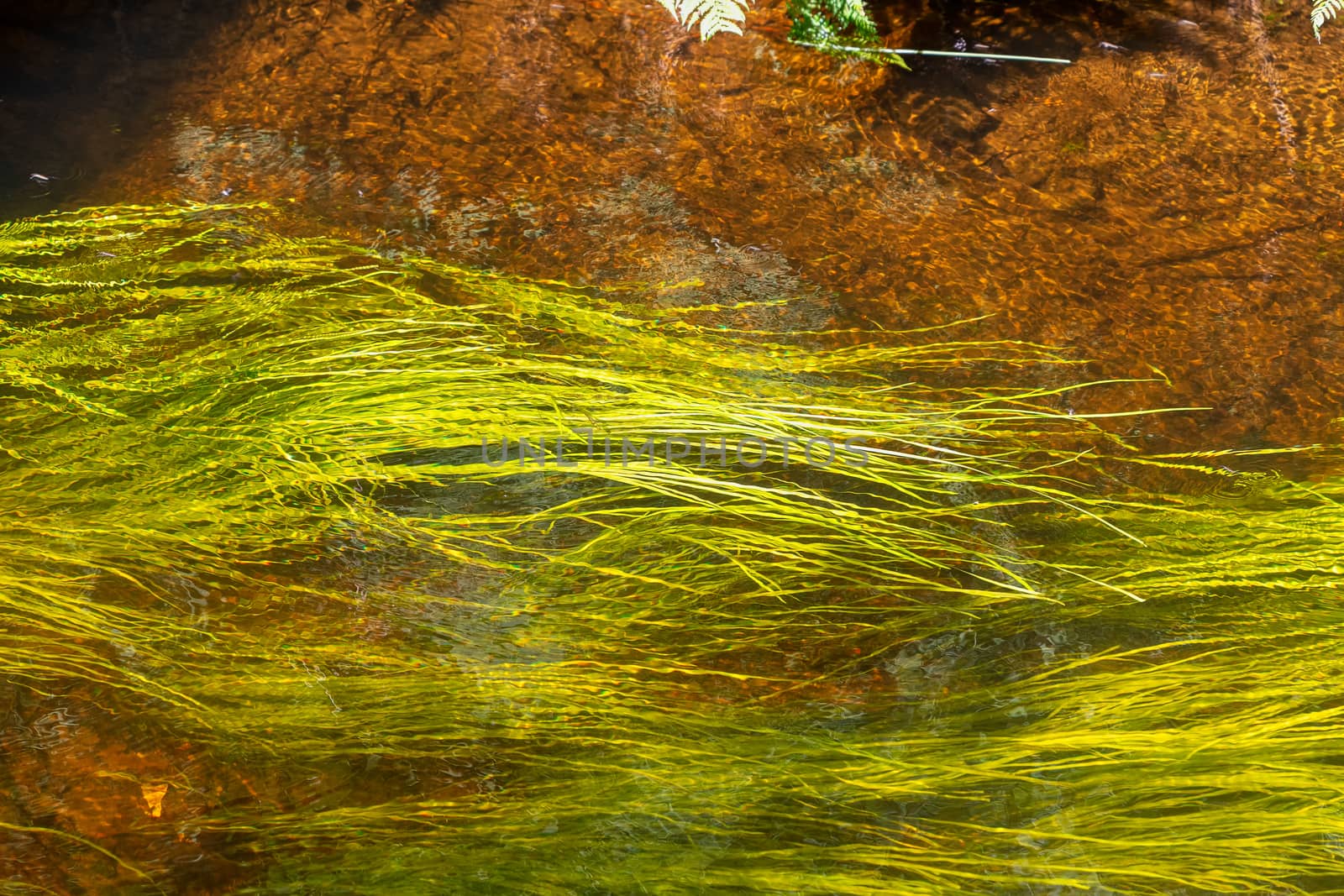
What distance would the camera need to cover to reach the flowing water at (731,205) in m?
1.07

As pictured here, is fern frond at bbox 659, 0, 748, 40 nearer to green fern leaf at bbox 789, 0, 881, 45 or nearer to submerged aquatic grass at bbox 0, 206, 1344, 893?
green fern leaf at bbox 789, 0, 881, 45

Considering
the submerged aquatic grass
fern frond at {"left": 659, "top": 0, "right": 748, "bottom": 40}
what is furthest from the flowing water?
fern frond at {"left": 659, "top": 0, "right": 748, "bottom": 40}

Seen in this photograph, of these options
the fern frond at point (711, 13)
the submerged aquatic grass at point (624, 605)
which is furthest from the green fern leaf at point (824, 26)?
the submerged aquatic grass at point (624, 605)

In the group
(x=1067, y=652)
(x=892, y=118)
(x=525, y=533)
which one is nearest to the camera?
(x=1067, y=652)

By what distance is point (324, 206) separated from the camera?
1.77 metres

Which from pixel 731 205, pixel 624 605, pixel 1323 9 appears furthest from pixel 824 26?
pixel 624 605

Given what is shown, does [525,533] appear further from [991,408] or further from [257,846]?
[991,408]

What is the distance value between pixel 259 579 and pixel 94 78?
128cm

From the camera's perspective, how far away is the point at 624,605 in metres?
1.28

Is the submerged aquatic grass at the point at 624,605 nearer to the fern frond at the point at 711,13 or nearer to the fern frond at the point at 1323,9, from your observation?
the fern frond at the point at 711,13

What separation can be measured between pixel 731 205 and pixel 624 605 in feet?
2.63

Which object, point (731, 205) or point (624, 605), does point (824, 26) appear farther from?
point (624, 605)

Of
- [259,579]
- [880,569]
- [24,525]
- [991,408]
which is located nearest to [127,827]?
[259,579]

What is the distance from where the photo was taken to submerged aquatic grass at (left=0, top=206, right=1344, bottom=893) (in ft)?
3.49
